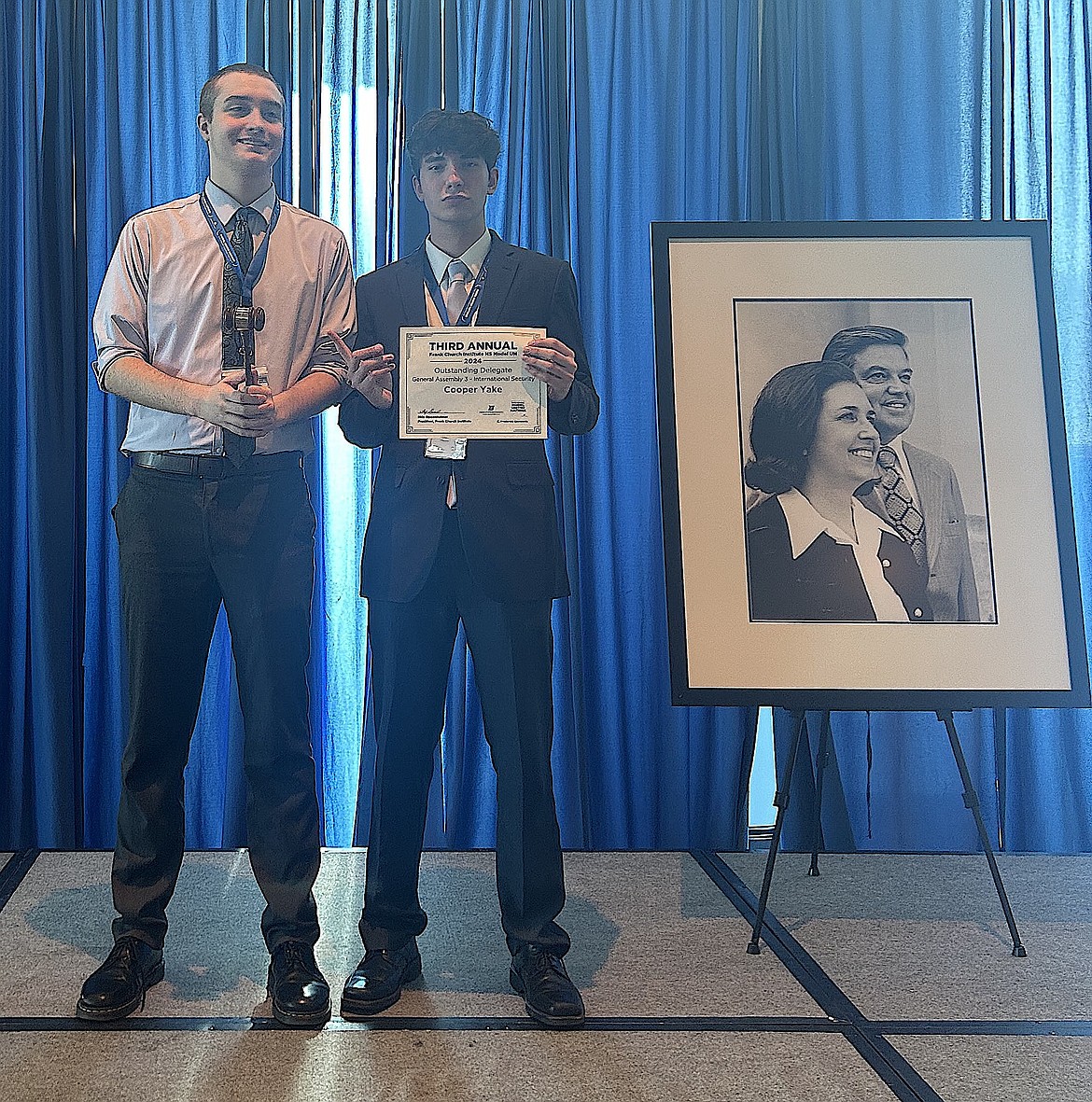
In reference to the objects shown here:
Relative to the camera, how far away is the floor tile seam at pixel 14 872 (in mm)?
2703

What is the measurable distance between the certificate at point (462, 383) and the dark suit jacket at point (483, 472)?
0.17ft

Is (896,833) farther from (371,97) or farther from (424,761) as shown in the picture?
(371,97)

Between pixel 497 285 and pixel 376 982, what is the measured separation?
4.36ft

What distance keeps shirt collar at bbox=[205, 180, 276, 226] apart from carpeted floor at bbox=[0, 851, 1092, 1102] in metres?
1.48

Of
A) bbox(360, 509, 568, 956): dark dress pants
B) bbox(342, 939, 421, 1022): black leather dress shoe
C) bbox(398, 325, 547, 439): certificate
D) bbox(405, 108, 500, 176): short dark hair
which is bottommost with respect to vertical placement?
bbox(342, 939, 421, 1022): black leather dress shoe

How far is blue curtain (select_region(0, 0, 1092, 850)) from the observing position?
10.6 ft

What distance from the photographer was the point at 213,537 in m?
2.01

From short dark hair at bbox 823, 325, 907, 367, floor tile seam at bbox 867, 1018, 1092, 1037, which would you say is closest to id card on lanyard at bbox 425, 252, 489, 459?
short dark hair at bbox 823, 325, 907, 367

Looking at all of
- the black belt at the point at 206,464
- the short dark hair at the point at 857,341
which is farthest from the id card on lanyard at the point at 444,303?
the short dark hair at the point at 857,341

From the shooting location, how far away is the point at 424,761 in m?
2.11

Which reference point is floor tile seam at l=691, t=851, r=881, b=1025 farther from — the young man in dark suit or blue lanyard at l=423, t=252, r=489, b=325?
blue lanyard at l=423, t=252, r=489, b=325

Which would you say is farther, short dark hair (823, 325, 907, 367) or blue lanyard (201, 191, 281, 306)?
short dark hair (823, 325, 907, 367)

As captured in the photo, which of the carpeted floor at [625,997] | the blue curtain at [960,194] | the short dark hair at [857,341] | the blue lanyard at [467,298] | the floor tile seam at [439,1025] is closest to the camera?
the carpeted floor at [625,997]

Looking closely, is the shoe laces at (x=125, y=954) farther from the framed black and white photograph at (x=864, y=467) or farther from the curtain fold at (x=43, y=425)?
the curtain fold at (x=43, y=425)
